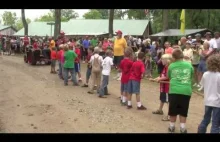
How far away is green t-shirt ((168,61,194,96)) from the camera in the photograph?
8.27 m

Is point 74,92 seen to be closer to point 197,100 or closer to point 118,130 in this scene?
point 197,100

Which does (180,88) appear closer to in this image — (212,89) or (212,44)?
(212,89)

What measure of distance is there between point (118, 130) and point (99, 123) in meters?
0.80

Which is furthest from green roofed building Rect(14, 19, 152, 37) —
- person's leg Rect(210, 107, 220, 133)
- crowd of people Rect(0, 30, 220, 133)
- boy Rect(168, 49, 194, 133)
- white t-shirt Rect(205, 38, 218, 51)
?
person's leg Rect(210, 107, 220, 133)

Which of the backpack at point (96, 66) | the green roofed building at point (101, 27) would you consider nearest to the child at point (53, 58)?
the backpack at point (96, 66)

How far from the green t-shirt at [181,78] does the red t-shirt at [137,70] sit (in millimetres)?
2608

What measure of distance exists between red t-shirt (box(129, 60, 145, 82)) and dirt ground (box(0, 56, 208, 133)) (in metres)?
0.93

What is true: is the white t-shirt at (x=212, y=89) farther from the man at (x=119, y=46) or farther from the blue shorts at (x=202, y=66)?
the man at (x=119, y=46)

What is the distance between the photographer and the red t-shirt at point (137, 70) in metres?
11.0

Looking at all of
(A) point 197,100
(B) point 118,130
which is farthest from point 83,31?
(B) point 118,130

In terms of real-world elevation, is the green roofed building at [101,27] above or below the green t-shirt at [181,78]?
above

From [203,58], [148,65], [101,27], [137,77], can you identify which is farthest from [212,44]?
[101,27]

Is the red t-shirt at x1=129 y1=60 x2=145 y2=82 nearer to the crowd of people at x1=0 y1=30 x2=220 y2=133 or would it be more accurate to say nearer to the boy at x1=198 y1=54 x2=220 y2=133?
the crowd of people at x1=0 y1=30 x2=220 y2=133
